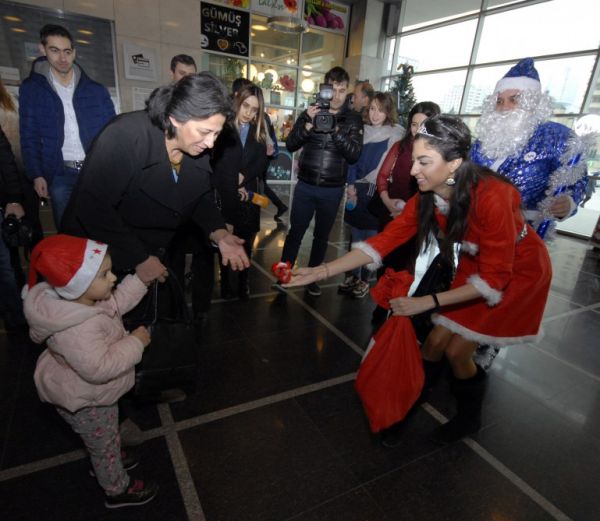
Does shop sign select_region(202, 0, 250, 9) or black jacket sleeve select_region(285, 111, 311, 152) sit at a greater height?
shop sign select_region(202, 0, 250, 9)

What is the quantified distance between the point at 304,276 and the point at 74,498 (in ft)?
4.74

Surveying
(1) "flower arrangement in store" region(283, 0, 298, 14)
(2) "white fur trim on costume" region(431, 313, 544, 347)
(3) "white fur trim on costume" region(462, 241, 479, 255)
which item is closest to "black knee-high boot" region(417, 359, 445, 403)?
(2) "white fur trim on costume" region(431, 313, 544, 347)

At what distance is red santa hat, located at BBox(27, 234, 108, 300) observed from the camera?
4.10ft

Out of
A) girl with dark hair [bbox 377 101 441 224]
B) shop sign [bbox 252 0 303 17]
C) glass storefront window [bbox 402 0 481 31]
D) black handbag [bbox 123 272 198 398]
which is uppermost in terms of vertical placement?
glass storefront window [bbox 402 0 481 31]

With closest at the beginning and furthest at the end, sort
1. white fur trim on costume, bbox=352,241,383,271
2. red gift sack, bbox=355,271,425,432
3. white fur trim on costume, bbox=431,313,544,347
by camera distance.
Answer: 1. red gift sack, bbox=355,271,425,432
2. white fur trim on costume, bbox=431,313,544,347
3. white fur trim on costume, bbox=352,241,383,271

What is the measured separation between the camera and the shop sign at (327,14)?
10953mm

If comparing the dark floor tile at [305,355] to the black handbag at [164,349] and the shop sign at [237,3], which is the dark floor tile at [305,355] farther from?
the shop sign at [237,3]

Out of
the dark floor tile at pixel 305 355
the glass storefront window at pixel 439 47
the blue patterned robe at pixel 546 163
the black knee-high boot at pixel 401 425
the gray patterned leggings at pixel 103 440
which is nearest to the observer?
the gray patterned leggings at pixel 103 440

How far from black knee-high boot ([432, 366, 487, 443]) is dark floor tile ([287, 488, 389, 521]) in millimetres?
594

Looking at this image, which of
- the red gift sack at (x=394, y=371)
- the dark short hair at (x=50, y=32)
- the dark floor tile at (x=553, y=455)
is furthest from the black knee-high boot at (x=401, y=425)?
the dark short hair at (x=50, y=32)

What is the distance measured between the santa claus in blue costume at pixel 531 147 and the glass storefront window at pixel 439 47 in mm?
9274

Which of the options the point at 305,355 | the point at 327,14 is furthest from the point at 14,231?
the point at 327,14

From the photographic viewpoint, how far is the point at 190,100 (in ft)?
5.34

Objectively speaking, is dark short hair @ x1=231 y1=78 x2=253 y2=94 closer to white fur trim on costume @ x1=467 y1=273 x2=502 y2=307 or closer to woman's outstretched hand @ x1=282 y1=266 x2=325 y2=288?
woman's outstretched hand @ x1=282 y1=266 x2=325 y2=288
